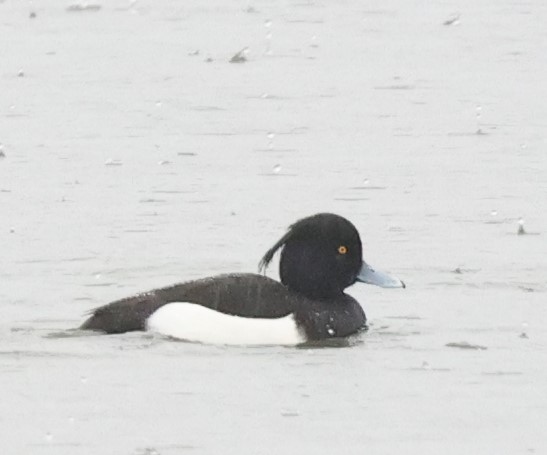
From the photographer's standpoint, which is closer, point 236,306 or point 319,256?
point 236,306

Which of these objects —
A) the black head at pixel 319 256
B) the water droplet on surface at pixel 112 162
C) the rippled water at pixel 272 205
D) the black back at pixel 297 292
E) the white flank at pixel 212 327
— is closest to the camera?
the rippled water at pixel 272 205

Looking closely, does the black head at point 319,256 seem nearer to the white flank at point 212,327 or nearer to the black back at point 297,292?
the black back at point 297,292

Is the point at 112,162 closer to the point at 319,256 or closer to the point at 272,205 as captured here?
the point at 272,205

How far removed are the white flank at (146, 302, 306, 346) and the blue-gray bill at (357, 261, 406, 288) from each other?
31.8 inches

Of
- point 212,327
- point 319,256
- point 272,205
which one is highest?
point 319,256

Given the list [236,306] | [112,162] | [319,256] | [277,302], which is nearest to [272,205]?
[112,162]

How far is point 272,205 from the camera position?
46.3ft

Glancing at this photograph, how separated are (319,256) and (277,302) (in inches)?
19.7

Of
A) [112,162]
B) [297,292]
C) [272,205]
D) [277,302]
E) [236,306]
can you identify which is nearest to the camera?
[236,306]

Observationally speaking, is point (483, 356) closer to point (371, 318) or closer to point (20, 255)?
point (371, 318)

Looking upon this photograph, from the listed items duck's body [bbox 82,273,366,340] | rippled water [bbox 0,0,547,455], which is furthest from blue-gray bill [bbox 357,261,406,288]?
duck's body [bbox 82,273,366,340]

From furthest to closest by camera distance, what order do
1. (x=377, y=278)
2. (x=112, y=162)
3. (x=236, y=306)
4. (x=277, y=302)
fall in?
(x=112, y=162)
(x=377, y=278)
(x=277, y=302)
(x=236, y=306)

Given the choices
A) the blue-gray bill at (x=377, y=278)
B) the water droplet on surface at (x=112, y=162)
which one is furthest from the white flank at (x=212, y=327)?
the water droplet on surface at (x=112, y=162)

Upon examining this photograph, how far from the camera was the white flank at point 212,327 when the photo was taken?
34.5 feet
